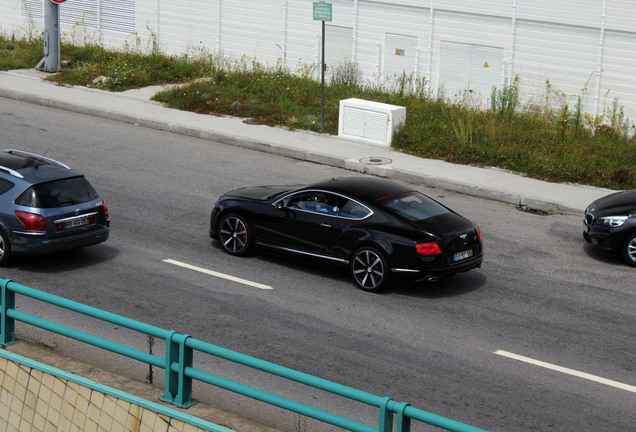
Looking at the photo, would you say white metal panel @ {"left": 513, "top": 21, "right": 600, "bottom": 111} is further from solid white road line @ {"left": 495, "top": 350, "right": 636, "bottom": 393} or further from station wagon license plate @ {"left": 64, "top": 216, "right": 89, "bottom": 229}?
station wagon license plate @ {"left": 64, "top": 216, "right": 89, "bottom": 229}

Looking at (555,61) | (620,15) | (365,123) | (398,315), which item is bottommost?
(398,315)

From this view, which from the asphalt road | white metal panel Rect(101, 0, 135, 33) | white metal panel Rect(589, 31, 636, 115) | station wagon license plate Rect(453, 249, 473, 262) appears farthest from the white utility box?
white metal panel Rect(101, 0, 135, 33)

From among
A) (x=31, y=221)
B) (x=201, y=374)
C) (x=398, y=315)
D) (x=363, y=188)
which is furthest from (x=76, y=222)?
(x=201, y=374)

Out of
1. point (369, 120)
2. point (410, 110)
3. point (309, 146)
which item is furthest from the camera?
point (410, 110)

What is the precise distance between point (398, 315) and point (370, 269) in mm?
1069

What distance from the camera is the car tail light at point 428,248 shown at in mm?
12445

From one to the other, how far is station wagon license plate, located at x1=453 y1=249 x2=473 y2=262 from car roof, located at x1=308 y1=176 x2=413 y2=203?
145 centimetres

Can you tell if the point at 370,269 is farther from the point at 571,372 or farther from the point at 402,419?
the point at 402,419

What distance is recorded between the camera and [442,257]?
41.1ft

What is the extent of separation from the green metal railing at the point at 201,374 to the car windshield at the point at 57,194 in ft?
Answer: 14.2

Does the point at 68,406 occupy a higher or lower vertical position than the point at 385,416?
lower

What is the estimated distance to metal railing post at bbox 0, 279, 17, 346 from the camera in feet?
28.3

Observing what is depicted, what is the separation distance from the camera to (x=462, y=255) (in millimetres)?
12812

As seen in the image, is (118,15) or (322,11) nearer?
(322,11)
